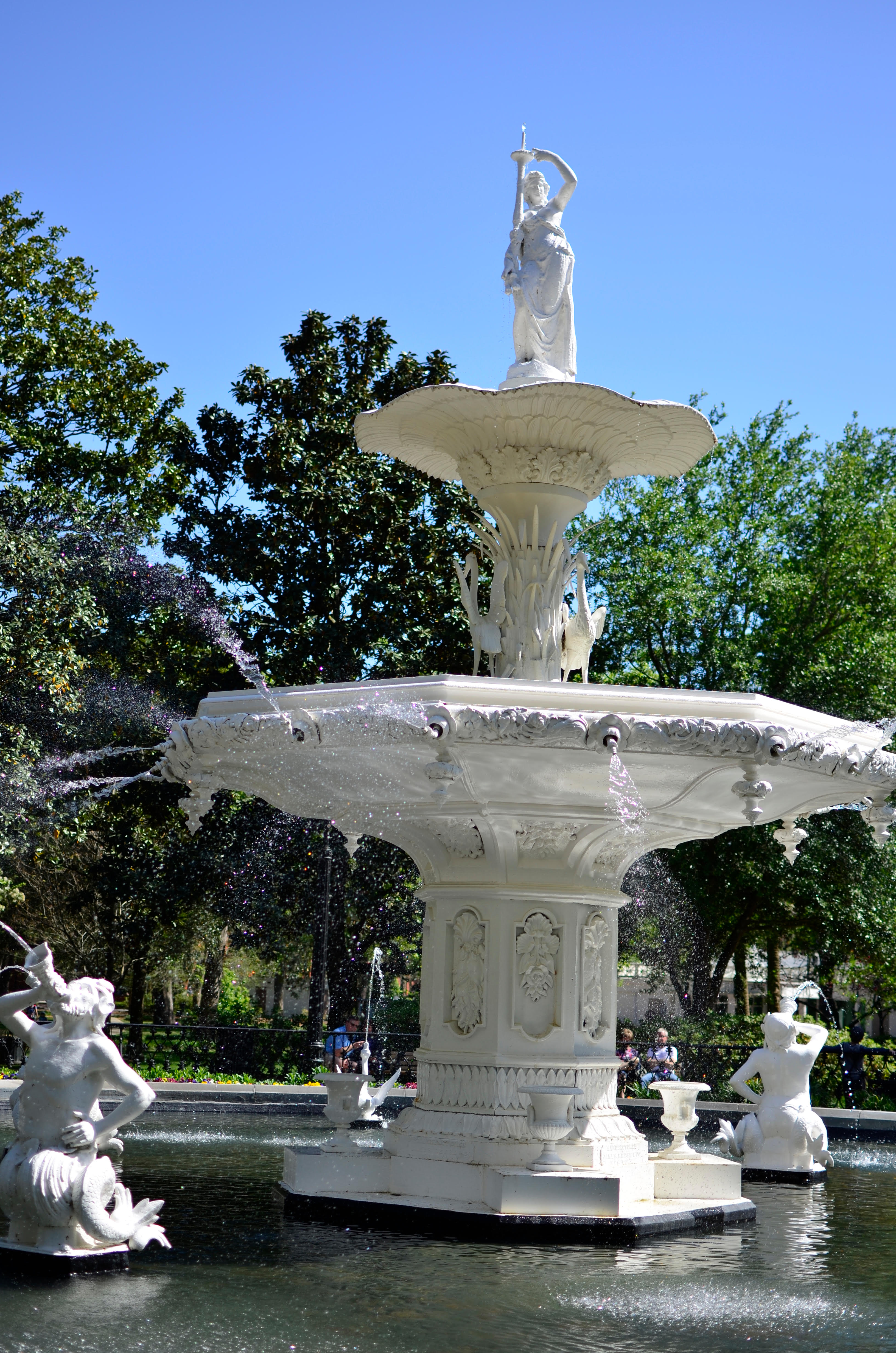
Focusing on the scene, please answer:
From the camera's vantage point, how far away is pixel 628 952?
2419 centimetres

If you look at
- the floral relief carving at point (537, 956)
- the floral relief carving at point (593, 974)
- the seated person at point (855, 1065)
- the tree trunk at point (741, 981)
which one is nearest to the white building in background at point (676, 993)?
the tree trunk at point (741, 981)

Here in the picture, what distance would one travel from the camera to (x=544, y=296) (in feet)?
34.6

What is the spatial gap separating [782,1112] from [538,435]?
18.4ft

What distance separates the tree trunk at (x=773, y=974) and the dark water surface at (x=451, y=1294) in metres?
17.3

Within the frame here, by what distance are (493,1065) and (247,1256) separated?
2199mm

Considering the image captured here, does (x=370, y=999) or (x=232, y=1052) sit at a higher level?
(x=370, y=999)

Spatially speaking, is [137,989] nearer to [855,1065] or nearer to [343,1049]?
[343,1049]

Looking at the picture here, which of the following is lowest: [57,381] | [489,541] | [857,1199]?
[857,1199]

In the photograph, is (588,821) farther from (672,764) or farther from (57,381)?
(57,381)

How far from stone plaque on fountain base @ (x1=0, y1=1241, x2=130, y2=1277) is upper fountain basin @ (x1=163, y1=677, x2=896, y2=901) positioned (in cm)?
270

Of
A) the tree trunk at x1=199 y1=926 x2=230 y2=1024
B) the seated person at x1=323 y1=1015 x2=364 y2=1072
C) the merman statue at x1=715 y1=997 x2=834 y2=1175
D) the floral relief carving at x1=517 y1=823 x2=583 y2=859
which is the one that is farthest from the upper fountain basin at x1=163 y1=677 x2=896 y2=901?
the tree trunk at x1=199 y1=926 x2=230 y2=1024

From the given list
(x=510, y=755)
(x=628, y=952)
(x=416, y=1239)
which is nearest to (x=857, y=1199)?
(x=416, y=1239)

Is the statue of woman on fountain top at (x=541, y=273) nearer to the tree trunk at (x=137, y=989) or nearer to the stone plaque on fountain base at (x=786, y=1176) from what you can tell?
the stone plaque on fountain base at (x=786, y=1176)

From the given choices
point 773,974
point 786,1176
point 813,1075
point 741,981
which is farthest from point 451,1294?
point 773,974
